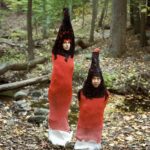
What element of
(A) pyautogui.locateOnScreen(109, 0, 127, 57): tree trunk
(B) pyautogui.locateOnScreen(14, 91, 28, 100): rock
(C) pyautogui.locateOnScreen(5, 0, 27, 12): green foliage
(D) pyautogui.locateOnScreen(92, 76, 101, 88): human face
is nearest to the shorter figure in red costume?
(D) pyautogui.locateOnScreen(92, 76, 101, 88): human face

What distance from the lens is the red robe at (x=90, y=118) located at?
22.6 feet

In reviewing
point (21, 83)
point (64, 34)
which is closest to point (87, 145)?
point (64, 34)

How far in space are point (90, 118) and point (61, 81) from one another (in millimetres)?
843

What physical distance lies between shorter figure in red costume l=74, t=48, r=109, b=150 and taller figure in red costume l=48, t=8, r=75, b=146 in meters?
0.40

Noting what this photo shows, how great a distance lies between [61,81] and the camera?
7168 millimetres

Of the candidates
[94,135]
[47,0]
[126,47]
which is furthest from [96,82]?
[47,0]

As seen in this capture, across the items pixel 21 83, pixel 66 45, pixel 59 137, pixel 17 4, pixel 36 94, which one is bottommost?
pixel 36 94

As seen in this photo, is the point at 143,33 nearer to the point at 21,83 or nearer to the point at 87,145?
the point at 21,83

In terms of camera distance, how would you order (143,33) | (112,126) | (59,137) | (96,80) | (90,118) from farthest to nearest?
(143,33) → (112,126) → (59,137) → (90,118) → (96,80)

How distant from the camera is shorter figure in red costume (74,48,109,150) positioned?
6.85m

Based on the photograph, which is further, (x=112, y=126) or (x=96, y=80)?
(x=112, y=126)

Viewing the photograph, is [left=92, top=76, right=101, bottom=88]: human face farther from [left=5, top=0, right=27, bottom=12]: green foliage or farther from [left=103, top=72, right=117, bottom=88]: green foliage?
[left=5, top=0, right=27, bottom=12]: green foliage

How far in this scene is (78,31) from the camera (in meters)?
29.4

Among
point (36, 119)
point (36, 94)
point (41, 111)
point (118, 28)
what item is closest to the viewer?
point (36, 119)
